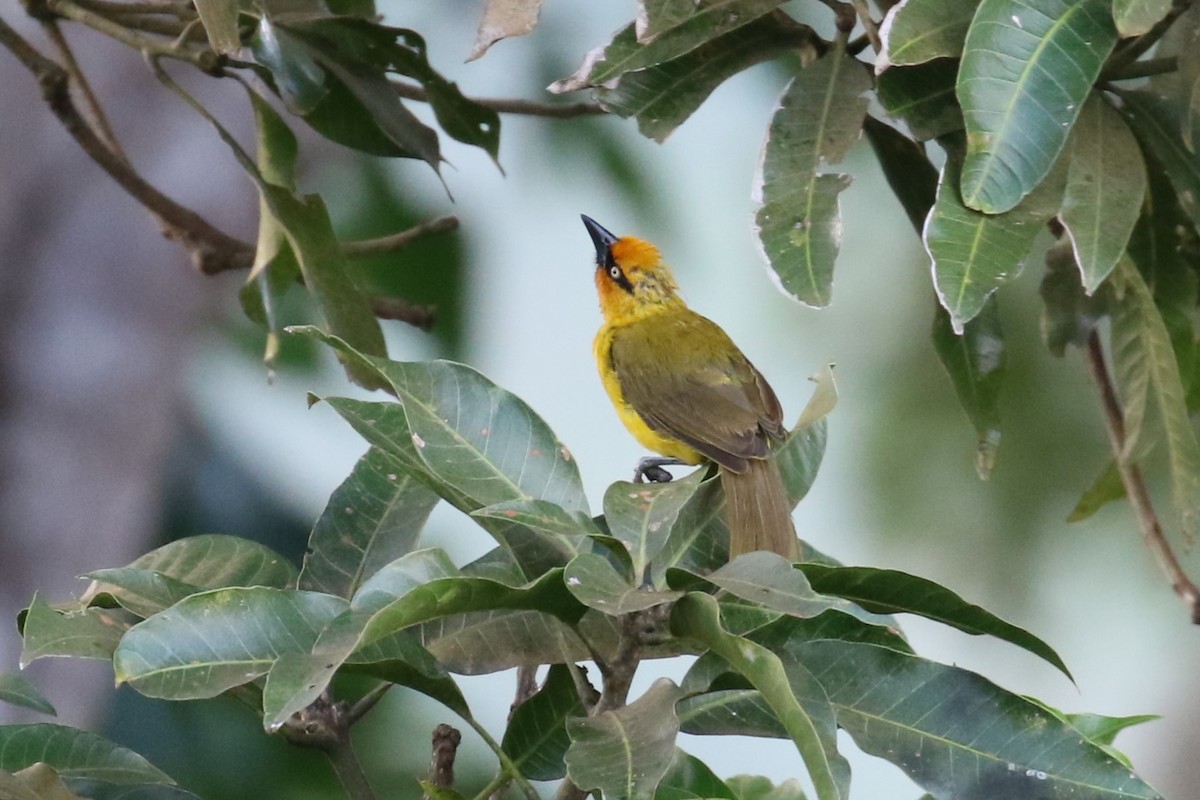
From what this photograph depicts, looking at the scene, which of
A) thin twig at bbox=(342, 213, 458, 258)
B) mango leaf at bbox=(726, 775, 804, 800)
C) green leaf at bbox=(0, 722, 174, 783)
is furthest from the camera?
thin twig at bbox=(342, 213, 458, 258)

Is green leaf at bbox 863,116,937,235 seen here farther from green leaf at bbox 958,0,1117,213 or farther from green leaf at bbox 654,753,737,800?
green leaf at bbox 654,753,737,800

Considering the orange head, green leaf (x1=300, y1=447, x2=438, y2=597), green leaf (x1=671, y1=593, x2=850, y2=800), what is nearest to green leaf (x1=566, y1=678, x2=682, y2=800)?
green leaf (x1=671, y1=593, x2=850, y2=800)

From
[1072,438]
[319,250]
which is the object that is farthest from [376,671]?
[1072,438]

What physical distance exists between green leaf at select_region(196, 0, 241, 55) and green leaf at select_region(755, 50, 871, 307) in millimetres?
488

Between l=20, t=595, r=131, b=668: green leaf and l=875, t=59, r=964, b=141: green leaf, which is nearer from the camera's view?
l=20, t=595, r=131, b=668: green leaf

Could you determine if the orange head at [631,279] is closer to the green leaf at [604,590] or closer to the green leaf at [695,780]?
the green leaf at [695,780]

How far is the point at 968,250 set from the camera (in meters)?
1.07

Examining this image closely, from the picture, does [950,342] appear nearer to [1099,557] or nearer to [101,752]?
[101,752]

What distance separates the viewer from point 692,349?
185 cm

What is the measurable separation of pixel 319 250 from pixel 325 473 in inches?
82.9

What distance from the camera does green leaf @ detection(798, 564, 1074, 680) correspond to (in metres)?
0.93

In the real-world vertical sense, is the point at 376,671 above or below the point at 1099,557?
above

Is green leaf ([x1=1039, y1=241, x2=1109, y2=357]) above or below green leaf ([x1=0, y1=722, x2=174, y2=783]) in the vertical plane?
above

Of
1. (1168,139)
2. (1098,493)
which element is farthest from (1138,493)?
(1168,139)
